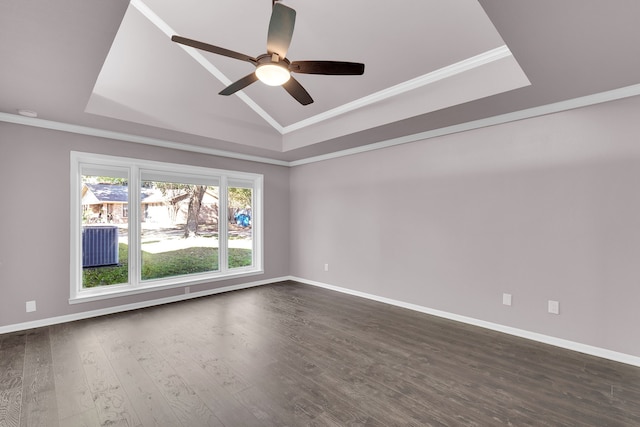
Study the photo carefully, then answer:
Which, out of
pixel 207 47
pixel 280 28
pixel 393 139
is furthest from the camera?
pixel 393 139

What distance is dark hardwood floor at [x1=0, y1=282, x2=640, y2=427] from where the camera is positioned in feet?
6.42

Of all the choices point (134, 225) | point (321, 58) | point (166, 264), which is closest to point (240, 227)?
point (166, 264)

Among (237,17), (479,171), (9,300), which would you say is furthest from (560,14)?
(9,300)

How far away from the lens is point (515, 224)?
3332mm

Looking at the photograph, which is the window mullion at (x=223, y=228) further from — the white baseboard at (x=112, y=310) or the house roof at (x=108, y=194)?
the house roof at (x=108, y=194)

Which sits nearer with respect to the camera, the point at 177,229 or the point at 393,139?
the point at 393,139

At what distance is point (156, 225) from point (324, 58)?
343 cm

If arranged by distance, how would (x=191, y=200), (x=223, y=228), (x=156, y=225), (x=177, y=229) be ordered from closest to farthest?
(x=156, y=225), (x=177, y=229), (x=191, y=200), (x=223, y=228)

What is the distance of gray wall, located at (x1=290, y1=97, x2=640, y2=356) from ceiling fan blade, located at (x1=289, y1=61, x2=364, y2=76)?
2256 mm

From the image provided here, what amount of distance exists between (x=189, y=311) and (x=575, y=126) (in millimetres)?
5050

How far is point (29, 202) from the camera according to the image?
3.44 meters

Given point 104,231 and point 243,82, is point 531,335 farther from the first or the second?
point 104,231

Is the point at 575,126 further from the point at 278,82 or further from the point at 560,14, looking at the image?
the point at 278,82


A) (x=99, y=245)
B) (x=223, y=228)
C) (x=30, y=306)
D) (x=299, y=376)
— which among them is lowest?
(x=299, y=376)
